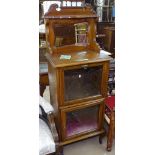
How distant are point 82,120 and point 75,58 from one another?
630mm

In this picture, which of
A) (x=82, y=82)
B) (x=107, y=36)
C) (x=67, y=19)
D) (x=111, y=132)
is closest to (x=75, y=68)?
(x=82, y=82)

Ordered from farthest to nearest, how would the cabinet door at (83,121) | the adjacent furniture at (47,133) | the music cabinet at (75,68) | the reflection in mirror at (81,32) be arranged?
the cabinet door at (83,121) → the reflection in mirror at (81,32) → the music cabinet at (75,68) → the adjacent furniture at (47,133)

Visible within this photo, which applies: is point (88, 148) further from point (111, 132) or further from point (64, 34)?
point (64, 34)

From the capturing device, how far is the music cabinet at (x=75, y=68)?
4.88 ft

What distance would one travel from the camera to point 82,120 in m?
1.84

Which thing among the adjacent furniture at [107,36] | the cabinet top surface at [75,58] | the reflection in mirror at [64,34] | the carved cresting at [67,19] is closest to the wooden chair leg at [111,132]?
the cabinet top surface at [75,58]

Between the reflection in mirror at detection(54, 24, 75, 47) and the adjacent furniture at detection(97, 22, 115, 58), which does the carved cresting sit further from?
the adjacent furniture at detection(97, 22, 115, 58)

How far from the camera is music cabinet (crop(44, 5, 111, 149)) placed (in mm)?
1486

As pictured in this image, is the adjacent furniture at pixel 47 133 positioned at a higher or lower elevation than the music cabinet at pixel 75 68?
lower

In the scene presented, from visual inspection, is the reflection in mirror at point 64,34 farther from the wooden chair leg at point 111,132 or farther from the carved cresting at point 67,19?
the wooden chair leg at point 111,132

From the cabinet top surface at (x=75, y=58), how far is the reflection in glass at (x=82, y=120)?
0.47 meters

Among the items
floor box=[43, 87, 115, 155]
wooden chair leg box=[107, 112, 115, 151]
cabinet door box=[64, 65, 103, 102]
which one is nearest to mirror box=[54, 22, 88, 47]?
cabinet door box=[64, 65, 103, 102]
